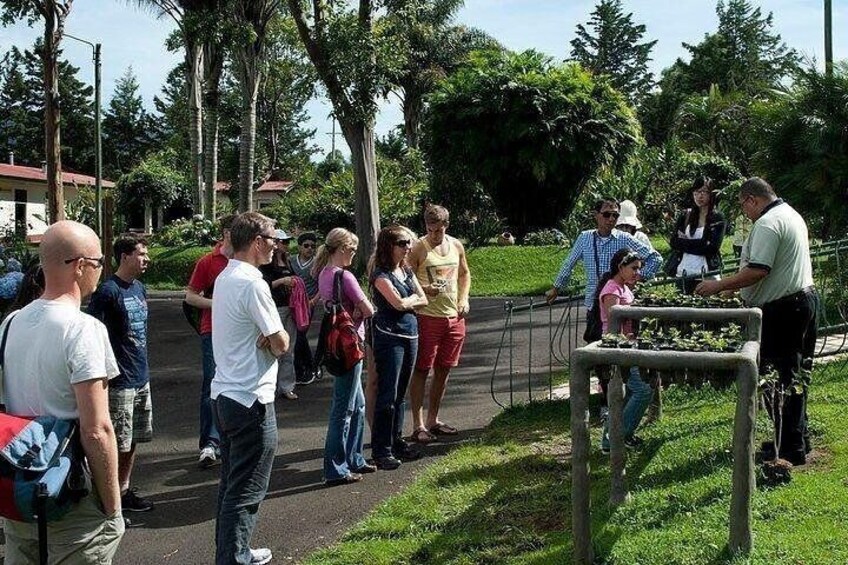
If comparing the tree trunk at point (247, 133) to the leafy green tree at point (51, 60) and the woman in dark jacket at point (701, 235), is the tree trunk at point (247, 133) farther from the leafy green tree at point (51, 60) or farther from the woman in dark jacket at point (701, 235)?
the woman in dark jacket at point (701, 235)

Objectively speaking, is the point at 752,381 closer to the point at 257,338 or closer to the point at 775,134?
the point at 257,338

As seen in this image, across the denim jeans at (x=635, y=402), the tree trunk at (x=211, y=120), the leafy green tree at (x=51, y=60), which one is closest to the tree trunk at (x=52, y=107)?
the leafy green tree at (x=51, y=60)

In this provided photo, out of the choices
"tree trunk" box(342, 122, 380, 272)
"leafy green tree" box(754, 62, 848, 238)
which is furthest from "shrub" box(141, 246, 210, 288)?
"leafy green tree" box(754, 62, 848, 238)

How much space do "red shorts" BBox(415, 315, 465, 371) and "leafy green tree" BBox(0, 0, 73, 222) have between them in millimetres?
21479

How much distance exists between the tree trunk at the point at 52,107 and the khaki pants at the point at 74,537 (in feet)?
80.8

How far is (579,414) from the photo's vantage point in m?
4.42

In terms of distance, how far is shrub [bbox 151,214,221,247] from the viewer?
26.2m

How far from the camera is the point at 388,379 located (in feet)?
21.1

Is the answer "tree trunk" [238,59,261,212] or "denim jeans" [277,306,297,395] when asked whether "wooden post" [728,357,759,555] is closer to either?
"denim jeans" [277,306,297,395]

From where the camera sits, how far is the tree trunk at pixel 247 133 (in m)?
23.3

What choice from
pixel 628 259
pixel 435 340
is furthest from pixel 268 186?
Answer: pixel 628 259

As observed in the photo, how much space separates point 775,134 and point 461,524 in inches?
342

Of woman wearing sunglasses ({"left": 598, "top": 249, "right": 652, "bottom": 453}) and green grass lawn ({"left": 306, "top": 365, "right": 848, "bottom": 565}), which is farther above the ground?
woman wearing sunglasses ({"left": 598, "top": 249, "right": 652, "bottom": 453})

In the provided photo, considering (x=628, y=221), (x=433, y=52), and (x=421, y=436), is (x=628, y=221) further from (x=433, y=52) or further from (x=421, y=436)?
(x=433, y=52)
